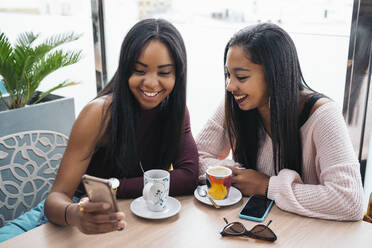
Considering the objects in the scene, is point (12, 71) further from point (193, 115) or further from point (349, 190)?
point (349, 190)

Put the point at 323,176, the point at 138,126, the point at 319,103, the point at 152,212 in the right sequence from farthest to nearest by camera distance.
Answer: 1. the point at 138,126
2. the point at 319,103
3. the point at 323,176
4. the point at 152,212

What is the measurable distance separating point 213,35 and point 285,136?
4.47 feet

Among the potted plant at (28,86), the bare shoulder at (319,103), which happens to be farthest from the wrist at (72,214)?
the potted plant at (28,86)

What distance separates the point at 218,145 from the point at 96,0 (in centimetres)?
189

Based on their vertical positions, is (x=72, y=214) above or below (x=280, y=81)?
below

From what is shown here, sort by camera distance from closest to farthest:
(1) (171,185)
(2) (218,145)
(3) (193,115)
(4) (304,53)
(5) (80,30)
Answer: (1) (171,185) < (2) (218,145) < (4) (304,53) < (3) (193,115) < (5) (80,30)

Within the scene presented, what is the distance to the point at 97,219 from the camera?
36.8 inches

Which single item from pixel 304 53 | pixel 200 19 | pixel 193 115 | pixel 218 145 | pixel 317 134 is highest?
pixel 200 19

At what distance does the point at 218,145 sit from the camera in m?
1.60

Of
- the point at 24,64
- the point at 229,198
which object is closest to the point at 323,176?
the point at 229,198

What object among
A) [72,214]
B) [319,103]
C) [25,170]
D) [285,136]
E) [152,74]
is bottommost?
[25,170]

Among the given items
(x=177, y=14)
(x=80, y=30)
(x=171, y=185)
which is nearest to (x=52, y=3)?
(x=80, y=30)

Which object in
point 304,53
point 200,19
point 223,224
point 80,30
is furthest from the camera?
point 80,30

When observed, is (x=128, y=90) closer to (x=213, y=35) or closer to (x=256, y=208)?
(x=256, y=208)
